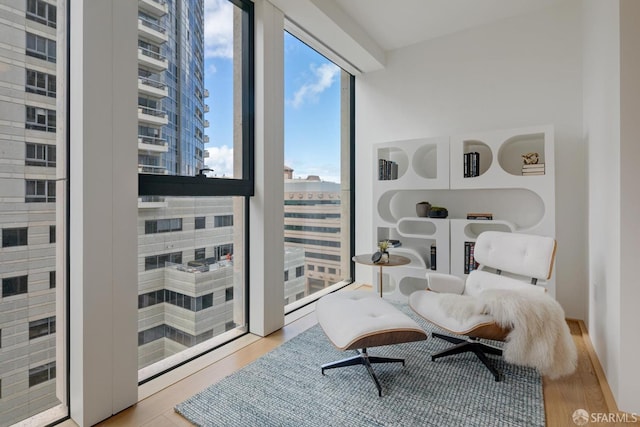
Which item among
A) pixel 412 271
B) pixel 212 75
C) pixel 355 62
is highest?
pixel 355 62

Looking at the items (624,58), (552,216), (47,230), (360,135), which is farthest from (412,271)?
(47,230)

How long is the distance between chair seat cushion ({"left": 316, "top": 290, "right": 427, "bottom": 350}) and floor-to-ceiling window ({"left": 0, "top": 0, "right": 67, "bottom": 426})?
1.35 metres

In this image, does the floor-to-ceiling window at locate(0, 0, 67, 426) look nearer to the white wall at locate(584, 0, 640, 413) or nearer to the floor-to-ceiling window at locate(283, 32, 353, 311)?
the floor-to-ceiling window at locate(283, 32, 353, 311)

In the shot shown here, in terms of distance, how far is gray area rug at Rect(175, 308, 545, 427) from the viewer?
1.52 metres

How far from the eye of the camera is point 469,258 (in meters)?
2.96

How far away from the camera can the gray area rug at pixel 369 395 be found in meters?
1.52

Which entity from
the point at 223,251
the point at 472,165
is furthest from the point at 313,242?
the point at 472,165

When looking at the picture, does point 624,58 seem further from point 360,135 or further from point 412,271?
point 360,135

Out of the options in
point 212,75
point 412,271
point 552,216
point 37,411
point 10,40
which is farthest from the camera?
point 412,271

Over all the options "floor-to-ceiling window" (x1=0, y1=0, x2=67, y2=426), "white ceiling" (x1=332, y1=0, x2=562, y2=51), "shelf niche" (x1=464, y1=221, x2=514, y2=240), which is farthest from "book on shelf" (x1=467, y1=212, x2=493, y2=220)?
"floor-to-ceiling window" (x1=0, y1=0, x2=67, y2=426)

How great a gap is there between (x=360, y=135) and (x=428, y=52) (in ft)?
3.76

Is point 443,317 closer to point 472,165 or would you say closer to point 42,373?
point 472,165

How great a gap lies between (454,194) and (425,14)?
175 cm

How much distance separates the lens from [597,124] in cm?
213
